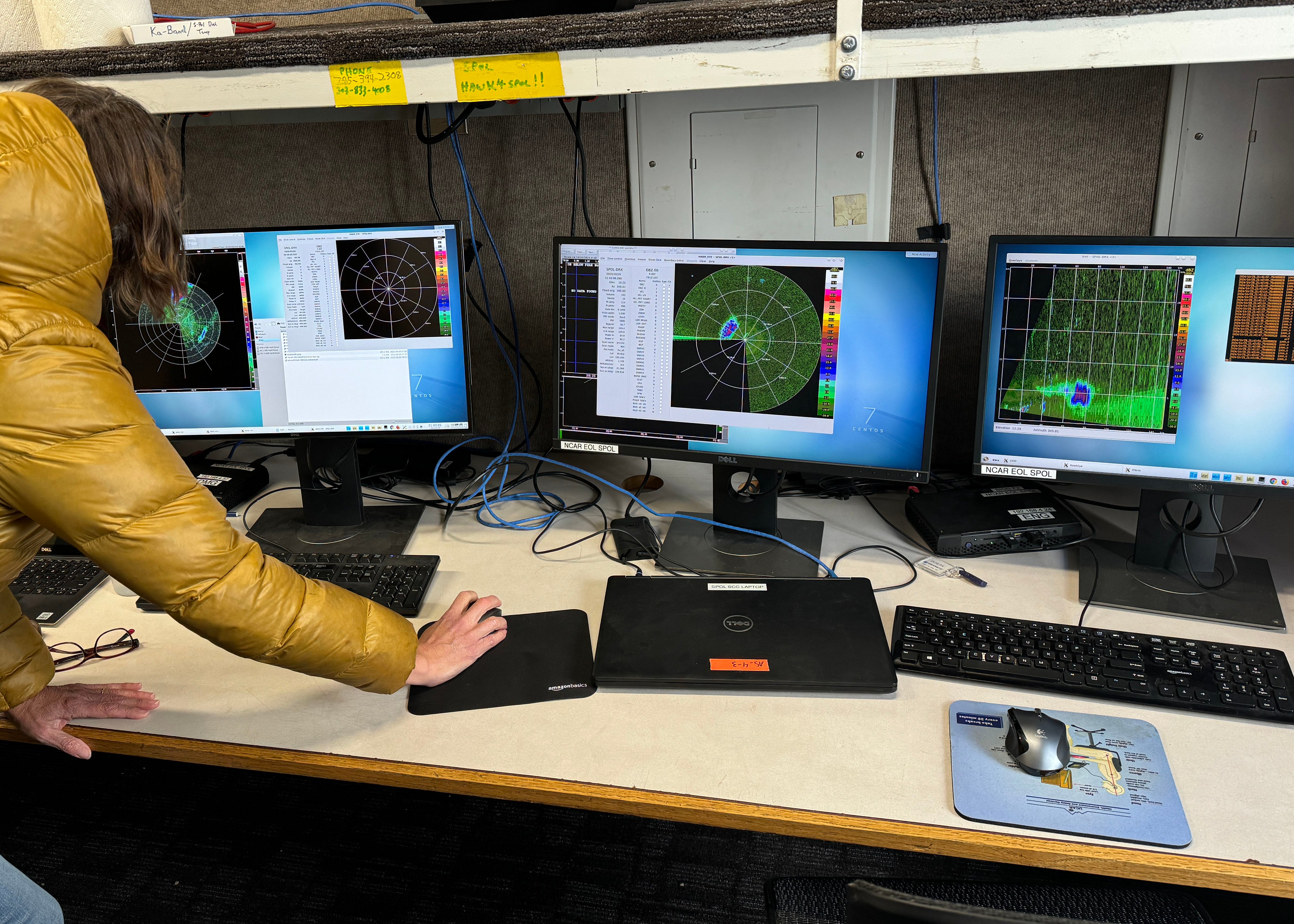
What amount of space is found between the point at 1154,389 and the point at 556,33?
874 mm

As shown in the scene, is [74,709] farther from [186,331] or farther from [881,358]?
[881,358]

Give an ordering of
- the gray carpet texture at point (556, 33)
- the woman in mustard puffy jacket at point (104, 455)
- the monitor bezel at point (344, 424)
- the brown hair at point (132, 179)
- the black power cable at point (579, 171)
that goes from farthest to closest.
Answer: the black power cable at point (579, 171) < the monitor bezel at point (344, 424) < the gray carpet texture at point (556, 33) < the brown hair at point (132, 179) < the woman in mustard puffy jacket at point (104, 455)

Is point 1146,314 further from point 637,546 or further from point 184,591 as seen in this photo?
point 184,591

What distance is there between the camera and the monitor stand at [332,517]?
4.62 ft

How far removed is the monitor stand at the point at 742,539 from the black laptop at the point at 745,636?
5 cm

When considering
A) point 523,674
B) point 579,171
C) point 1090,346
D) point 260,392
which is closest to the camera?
point 523,674

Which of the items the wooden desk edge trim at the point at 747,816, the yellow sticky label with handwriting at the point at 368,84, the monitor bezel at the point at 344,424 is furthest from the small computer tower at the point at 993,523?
the yellow sticky label with handwriting at the point at 368,84

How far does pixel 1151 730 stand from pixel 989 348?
1.69 feet

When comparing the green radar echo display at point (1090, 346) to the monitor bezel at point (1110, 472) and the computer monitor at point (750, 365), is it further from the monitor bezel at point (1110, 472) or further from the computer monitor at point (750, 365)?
the computer monitor at point (750, 365)

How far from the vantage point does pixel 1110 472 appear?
1188mm

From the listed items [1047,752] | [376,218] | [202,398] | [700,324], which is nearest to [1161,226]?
[700,324]

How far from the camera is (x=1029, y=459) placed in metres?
1.23

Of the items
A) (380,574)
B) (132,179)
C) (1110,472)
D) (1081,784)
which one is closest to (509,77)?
(132,179)

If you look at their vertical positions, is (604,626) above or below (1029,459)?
below
